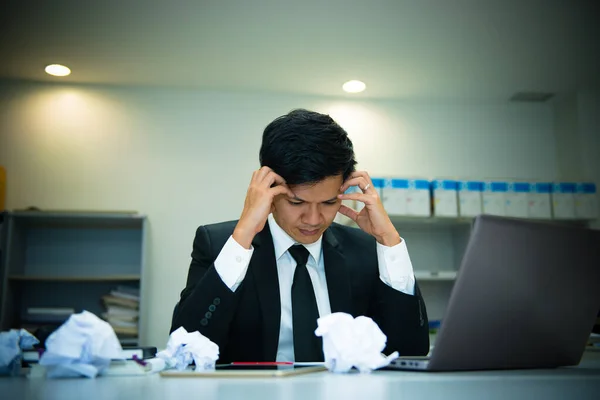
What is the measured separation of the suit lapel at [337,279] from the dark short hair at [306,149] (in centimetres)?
25

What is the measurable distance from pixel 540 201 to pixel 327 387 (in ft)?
12.7

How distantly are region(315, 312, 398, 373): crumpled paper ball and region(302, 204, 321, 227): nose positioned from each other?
642 millimetres

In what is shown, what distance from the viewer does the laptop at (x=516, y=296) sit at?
2.88ft

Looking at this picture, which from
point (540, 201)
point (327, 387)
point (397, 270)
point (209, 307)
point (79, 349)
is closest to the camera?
point (327, 387)

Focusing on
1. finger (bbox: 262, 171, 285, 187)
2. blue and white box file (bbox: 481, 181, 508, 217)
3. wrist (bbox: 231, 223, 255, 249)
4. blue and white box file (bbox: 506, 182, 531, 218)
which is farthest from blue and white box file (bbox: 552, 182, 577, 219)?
wrist (bbox: 231, 223, 255, 249)

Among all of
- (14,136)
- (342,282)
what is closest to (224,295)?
(342,282)

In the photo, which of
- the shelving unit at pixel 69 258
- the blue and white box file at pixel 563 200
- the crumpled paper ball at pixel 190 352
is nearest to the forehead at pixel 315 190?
the crumpled paper ball at pixel 190 352

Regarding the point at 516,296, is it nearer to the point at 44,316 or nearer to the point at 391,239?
the point at 391,239

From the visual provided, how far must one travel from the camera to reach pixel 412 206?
4055mm

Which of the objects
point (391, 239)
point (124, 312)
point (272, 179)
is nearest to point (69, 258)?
point (124, 312)

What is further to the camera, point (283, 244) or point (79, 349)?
point (283, 244)

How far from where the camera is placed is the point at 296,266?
1.67 m

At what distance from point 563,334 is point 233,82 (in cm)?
379

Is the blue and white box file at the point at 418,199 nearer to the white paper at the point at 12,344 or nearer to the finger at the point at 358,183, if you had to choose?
the finger at the point at 358,183
